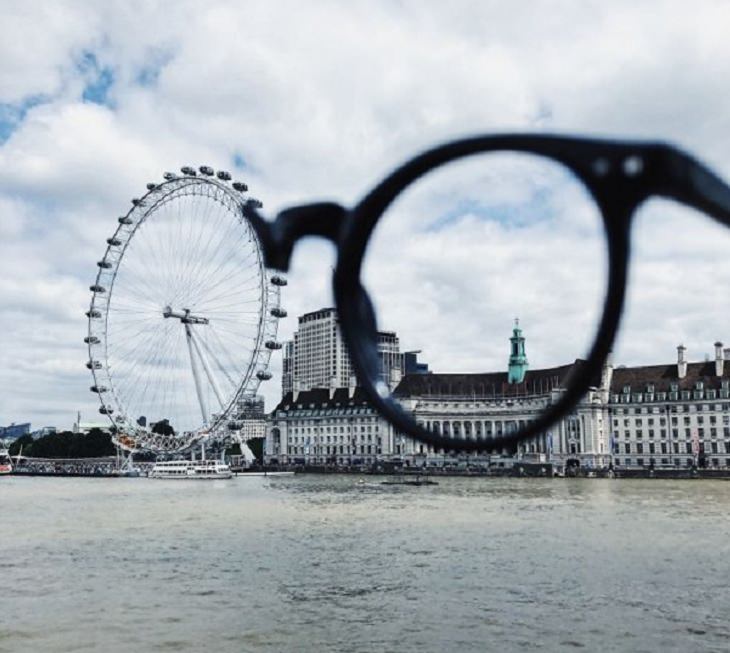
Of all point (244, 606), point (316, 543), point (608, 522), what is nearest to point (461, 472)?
point (608, 522)

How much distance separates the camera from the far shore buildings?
270 feet

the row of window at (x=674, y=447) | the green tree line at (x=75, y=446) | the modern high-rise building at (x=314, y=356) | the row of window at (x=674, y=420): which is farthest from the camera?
the modern high-rise building at (x=314, y=356)

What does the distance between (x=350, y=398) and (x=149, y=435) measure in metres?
49.5

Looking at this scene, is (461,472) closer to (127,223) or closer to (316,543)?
(127,223)

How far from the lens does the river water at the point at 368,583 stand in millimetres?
12672

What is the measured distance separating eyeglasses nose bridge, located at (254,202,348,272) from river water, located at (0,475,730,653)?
10736 millimetres

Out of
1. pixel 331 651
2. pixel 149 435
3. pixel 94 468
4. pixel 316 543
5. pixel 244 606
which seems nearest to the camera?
pixel 331 651

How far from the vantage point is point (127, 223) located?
168ft

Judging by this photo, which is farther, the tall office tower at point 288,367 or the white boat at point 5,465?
the tall office tower at point 288,367

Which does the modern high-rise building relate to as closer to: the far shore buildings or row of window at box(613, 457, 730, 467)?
the far shore buildings

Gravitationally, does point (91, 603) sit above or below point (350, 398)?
below

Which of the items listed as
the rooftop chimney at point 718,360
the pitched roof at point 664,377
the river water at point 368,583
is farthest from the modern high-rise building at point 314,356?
the river water at point 368,583

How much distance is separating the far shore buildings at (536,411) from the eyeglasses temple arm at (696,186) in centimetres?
6837

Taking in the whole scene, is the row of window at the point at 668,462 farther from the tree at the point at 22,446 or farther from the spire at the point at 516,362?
the tree at the point at 22,446
